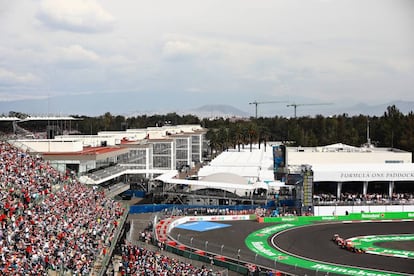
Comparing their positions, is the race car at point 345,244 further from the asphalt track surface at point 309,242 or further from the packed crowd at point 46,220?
the packed crowd at point 46,220

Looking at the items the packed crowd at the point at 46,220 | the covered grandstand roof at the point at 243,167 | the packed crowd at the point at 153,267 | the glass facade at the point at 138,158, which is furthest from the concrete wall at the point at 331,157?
the packed crowd at the point at 153,267

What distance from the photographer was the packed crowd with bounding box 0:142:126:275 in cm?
1781

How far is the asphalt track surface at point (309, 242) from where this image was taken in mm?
29844

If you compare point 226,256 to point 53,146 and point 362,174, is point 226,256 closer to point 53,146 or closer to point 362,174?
point 53,146

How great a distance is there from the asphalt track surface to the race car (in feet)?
1.06

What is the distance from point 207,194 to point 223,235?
37.2 ft

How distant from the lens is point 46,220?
851 inches

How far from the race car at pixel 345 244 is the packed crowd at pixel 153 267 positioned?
11244 millimetres

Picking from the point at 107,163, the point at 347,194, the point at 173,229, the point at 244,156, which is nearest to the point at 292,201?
the point at 347,194

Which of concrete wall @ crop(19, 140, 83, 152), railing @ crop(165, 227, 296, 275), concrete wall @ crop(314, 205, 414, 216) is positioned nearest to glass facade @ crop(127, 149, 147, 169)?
concrete wall @ crop(19, 140, 83, 152)

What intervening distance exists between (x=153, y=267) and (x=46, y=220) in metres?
5.48

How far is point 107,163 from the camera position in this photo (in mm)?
45438

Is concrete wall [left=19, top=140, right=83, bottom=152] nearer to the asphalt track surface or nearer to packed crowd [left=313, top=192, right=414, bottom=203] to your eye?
the asphalt track surface

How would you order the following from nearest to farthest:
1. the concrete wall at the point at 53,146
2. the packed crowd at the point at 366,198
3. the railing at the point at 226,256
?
the railing at the point at 226,256
the concrete wall at the point at 53,146
the packed crowd at the point at 366,198
